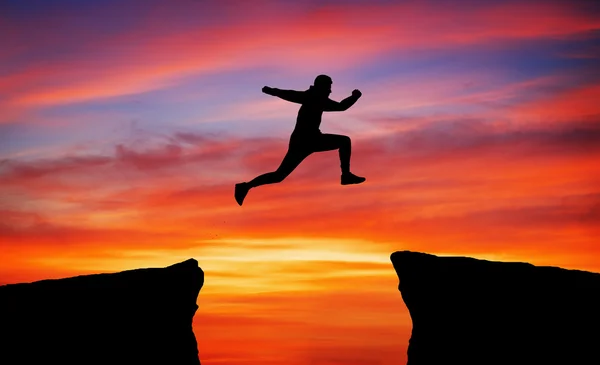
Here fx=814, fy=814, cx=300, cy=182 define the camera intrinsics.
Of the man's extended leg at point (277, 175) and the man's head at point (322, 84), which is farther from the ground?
the man's head at point (322, 84)

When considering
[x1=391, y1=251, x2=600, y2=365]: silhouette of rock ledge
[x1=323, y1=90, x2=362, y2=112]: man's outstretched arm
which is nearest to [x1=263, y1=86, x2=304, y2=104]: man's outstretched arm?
[x1=323, y1=90, x2=362, y2=112]: man's outstretched arm

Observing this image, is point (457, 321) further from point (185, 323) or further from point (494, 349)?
point (185, 323)

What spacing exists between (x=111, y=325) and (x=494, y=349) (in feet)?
27.5


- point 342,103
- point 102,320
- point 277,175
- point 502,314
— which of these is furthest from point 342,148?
point 102,320

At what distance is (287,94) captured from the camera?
50.5 ft

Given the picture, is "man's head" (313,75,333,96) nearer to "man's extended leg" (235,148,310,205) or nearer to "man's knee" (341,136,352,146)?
"man's knee" (341,136,352,146)

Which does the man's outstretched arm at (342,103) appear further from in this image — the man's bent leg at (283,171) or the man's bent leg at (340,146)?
the man's bent leg at (283,171)

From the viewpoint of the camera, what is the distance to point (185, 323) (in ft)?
62.4

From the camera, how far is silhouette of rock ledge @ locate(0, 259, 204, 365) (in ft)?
58.1

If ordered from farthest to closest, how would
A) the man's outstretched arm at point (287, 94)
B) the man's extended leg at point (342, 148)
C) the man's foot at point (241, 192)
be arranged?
1. the man's foot at point (241, 192)
2. the man's extended leg at point (342, 148)
3. the man's outstretched arm at point (287, 94)

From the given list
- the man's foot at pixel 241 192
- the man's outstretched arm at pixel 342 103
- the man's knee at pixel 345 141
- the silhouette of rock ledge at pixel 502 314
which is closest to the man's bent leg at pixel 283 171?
the man's foot at pixel 241 192

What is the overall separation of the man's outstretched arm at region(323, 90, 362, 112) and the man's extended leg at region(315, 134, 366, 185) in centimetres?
52

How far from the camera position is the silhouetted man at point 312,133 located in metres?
15.5

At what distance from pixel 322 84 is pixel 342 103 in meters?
0.80
